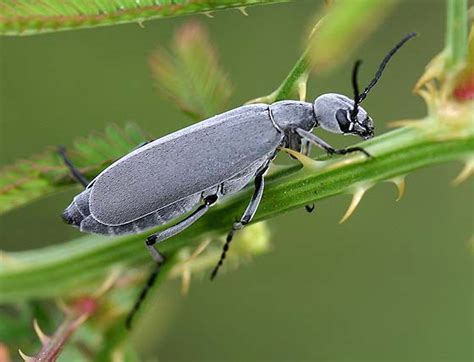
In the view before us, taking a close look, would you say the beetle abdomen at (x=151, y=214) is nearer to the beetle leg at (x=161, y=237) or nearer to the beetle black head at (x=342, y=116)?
the beetle leg at (x=161, y=237)

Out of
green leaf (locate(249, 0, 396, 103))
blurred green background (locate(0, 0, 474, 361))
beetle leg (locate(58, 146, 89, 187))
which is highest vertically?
green leaf (locate(249, 0, 396, 103))

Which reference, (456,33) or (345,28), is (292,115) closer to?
(456,33)

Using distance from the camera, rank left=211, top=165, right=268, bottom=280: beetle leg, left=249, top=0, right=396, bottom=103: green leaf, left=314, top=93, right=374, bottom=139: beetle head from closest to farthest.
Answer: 1. left=249, top=0, right=396, bottom=103: green leaf
2. left=211, top=165, right=268, bottom=280: beetle leg
3. left=314, top=93, right=374, bottom=139: beetle head

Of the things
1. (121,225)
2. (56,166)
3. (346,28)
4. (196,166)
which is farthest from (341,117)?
A: (346,28)

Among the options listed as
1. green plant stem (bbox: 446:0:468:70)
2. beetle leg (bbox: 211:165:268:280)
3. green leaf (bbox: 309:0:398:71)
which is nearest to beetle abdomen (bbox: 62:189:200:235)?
beetle leg (bbox: 211:165:268:280)

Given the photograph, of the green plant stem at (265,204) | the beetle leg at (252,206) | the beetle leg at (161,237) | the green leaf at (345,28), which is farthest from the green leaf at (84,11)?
the green leaf at (345,28)

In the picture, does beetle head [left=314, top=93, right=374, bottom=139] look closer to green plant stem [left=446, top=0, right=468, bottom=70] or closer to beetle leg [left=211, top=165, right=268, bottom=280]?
beetle leg [left=211, top=165, right=268, bottom=280]

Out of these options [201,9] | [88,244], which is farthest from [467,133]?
[88,244]
